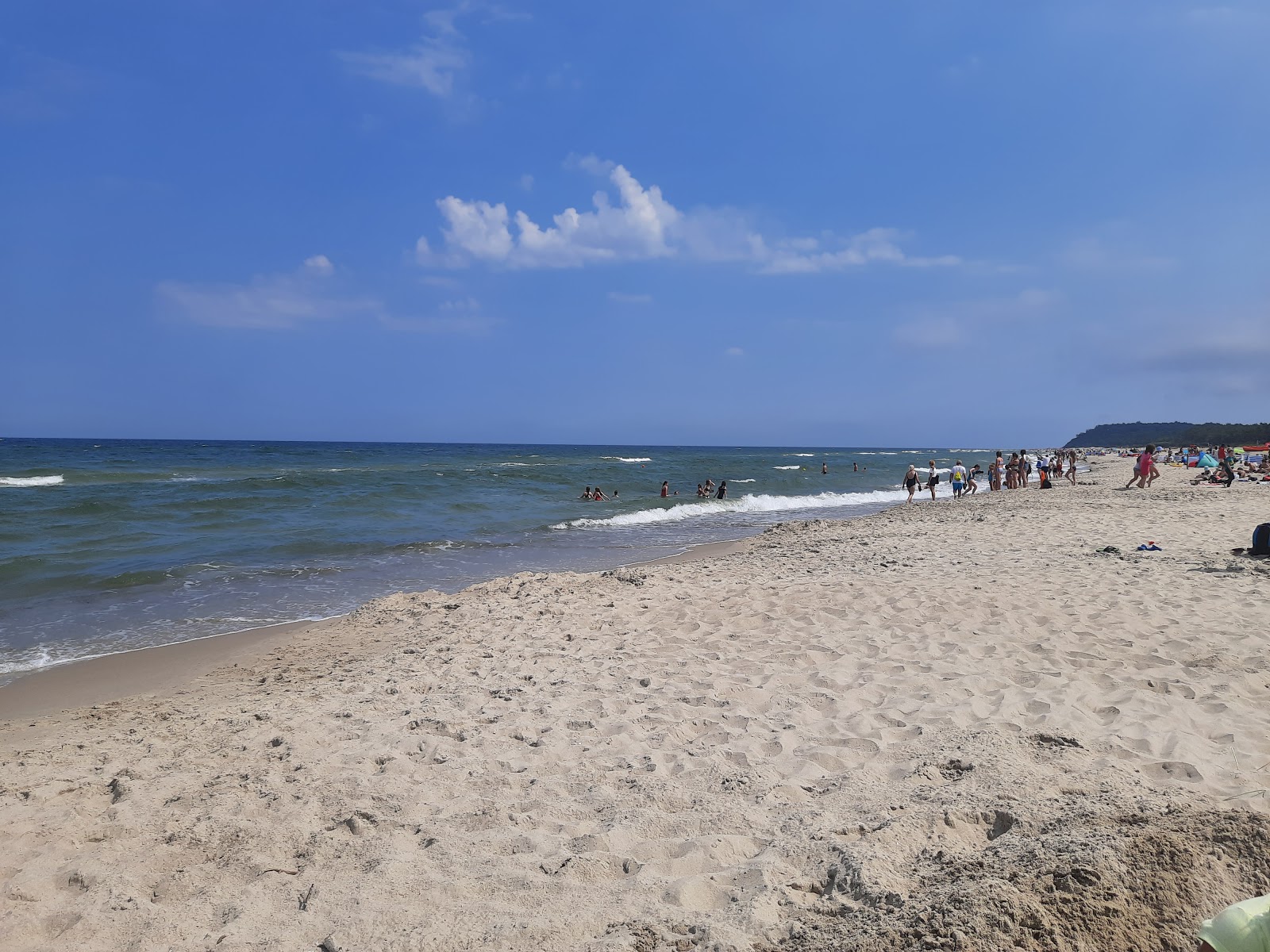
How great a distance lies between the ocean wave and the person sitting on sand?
16.9 meters

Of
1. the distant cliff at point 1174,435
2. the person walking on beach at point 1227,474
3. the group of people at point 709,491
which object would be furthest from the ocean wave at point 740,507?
the distant cliff at point 1174,435

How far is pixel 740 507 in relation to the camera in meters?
24.8

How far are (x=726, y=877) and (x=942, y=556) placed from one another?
8123mm

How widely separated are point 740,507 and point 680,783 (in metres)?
21.5

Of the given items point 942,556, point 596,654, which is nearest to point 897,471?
point 942,556

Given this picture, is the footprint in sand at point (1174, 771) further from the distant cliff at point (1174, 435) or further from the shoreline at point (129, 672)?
the distant cliff at point (1174, 435)

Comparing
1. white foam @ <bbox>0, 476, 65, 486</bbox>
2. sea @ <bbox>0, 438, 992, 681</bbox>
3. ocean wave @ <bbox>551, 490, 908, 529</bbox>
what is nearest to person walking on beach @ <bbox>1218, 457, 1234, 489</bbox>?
sea @ <bbox>0, 438, 992, 681</bbox>

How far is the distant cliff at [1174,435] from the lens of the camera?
70062 millimetres

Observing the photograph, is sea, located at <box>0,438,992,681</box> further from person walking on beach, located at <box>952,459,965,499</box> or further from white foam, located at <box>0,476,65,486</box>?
person walking on beach, located at <box>952,459,965,499</box>

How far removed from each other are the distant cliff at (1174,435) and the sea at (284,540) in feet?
192

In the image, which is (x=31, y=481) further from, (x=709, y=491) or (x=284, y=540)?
(x=709, y=491)

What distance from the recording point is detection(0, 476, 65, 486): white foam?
31.0 meters

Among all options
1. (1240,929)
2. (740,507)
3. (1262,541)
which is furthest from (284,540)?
(1262,541)

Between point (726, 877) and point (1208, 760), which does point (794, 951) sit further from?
point (1208, 760)
